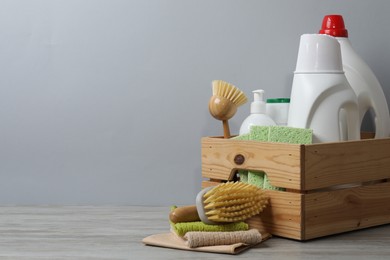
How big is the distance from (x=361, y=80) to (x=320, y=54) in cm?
18

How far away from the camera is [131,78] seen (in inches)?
62.0

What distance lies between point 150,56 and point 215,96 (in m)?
0.28

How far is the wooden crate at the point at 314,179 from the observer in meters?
1.18

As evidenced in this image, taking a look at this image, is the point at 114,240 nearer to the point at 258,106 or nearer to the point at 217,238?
the point at 217,238

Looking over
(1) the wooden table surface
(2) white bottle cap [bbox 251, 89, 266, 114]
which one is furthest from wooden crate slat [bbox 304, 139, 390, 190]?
(2) white bottle cap [bbox 251, 89, 266, 114]

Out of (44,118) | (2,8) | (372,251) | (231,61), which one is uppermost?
(2,8)

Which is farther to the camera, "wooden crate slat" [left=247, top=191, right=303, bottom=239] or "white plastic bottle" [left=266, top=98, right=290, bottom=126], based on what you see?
"white plastic bottle" [left=266, top=98, right=290, bottom=126]

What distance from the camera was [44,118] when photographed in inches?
62.1

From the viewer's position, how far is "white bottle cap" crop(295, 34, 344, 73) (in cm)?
126

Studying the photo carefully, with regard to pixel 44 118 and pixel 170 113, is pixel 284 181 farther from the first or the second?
pixel 44 118

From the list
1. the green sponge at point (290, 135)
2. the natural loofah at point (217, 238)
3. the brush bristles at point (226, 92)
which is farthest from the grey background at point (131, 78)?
the natural loofah at point (217, 238)

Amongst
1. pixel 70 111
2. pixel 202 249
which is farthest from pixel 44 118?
pixel 202 249

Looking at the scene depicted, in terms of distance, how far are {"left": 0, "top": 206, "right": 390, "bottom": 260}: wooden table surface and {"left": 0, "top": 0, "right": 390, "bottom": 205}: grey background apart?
0.32 feet

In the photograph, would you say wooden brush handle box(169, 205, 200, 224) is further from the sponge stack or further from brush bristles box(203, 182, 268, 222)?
the sponge stack
